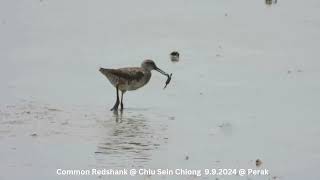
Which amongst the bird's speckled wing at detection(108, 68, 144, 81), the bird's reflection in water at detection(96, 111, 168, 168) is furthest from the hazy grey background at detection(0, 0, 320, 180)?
the bird's speckled wing at detection(108, 68, 144, 81)

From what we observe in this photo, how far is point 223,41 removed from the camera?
18828 millimetres

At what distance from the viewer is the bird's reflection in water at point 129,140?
11.3 m

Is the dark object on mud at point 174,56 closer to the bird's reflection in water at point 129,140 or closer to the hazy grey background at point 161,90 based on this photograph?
the hazy grey background at point 161,90

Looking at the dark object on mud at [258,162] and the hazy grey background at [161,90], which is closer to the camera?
the dark object on mud at [258,162]

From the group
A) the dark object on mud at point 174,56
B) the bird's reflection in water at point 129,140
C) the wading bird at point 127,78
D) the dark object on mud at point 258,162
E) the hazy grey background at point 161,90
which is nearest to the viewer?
the dark object on mud at point 258,162

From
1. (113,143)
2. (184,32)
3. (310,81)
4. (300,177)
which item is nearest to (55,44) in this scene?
(184,32)

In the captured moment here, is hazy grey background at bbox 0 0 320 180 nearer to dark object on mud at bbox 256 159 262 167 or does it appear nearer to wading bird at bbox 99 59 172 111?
dark object on mud at bbox 256 159 262 167

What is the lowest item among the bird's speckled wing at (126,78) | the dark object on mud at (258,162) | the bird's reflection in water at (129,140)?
the dark object on mud at (258,162)

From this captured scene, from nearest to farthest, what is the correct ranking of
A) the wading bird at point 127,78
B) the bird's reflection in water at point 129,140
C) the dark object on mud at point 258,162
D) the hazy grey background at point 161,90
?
1. the dark object on mud at point 258,162
2. the bird's reflection in water at point 129,140
3. the hazy grey background at point 161,90
4. the wading bird at point 127,78

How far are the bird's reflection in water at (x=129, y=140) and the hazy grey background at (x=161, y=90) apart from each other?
0.01 m

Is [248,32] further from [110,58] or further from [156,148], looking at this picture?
[156,148]

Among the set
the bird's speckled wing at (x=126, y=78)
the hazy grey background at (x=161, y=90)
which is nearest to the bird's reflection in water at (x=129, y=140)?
the hazy grey background at (x=161, y=90)

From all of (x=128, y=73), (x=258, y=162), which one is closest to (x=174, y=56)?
(x=128, y=73)

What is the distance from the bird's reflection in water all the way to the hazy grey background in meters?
0.01
